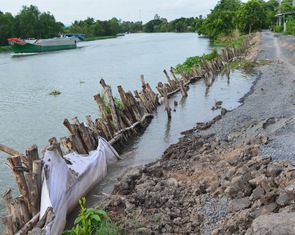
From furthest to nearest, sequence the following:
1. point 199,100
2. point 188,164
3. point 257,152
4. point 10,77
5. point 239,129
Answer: point 10,77 < point 199,100 < point 239,129 < point 188,164 < point 257,152

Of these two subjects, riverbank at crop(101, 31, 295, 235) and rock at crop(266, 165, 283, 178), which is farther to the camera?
rock at crop(266, 165, 283, 178)

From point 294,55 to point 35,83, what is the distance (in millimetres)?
26328

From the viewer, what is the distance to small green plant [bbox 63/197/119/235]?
23.2ft

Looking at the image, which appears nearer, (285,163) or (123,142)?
(285,163)

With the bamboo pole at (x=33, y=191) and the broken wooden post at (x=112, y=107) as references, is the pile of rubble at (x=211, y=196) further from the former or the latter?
the broken wooden post at (x=112, y=107)

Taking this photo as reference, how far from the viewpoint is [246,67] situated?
3384 cm

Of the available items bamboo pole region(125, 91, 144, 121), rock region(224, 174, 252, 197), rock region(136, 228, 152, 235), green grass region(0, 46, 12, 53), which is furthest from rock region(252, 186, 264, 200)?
green grass region(0, 46, 12, 53)

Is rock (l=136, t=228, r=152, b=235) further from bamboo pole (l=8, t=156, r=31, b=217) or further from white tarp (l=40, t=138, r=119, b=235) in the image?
bamboo pole (l=8, t=156, r=31, b=217)

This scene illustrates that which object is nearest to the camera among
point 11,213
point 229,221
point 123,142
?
point 229,221

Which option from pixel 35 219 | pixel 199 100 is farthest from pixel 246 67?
pixel 35 219

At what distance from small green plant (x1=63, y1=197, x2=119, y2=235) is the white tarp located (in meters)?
0.62

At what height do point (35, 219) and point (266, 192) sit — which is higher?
point (266, 192)

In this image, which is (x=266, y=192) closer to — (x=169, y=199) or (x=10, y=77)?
(x=169, y=199)

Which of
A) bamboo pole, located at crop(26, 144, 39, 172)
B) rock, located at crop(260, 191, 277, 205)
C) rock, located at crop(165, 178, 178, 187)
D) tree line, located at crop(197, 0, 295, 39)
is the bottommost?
rock, located at crop(165, 178, 178, 187)
